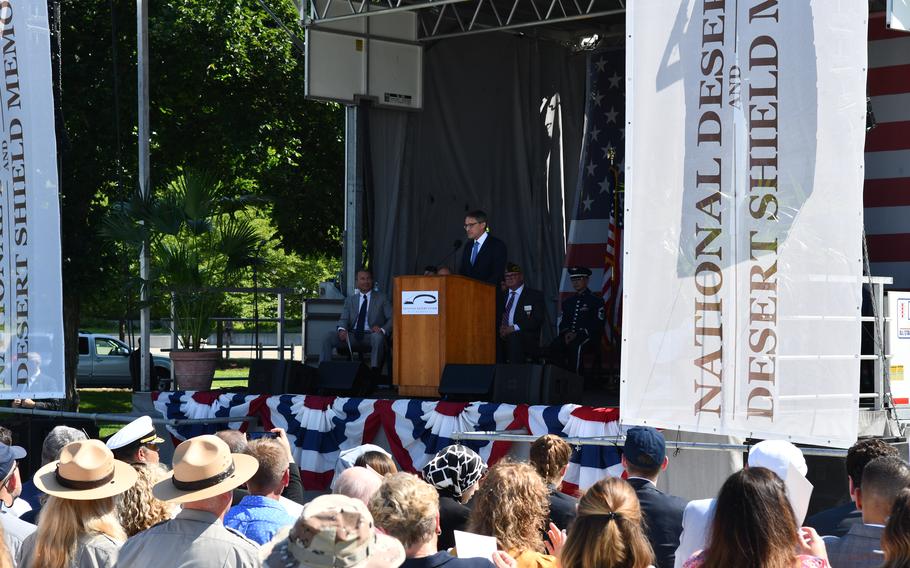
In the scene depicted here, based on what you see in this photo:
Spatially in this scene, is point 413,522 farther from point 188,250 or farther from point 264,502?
point 188,250

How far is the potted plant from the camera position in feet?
37.8

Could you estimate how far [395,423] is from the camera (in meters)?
9.72

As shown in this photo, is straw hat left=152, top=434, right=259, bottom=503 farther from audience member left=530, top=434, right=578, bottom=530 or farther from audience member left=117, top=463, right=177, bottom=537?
audience member left=530, top=434, right=578, bottom=530

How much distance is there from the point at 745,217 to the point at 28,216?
215 inches

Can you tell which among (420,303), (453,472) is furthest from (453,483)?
(420,303)

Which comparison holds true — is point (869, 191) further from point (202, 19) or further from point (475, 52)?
point (202, 19)

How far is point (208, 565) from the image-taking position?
3346 mm

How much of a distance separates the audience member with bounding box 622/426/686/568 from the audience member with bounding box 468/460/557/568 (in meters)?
0.80

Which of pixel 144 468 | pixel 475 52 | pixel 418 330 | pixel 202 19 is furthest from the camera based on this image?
pixel 202 19

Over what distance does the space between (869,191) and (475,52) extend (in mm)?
5177

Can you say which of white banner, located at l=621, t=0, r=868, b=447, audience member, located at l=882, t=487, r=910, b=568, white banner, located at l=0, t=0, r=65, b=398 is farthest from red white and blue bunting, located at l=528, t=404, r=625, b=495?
audience member, located at l=882, t=487, r=910, b=568

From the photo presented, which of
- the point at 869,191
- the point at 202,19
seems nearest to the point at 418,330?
the point at 869,191

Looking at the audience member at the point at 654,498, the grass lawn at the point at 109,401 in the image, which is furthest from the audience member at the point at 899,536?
the grass lawn at the point at 109,401

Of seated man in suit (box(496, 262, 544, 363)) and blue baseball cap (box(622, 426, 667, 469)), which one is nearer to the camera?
blue baseball cap (box(622, 426, 667, 469))
